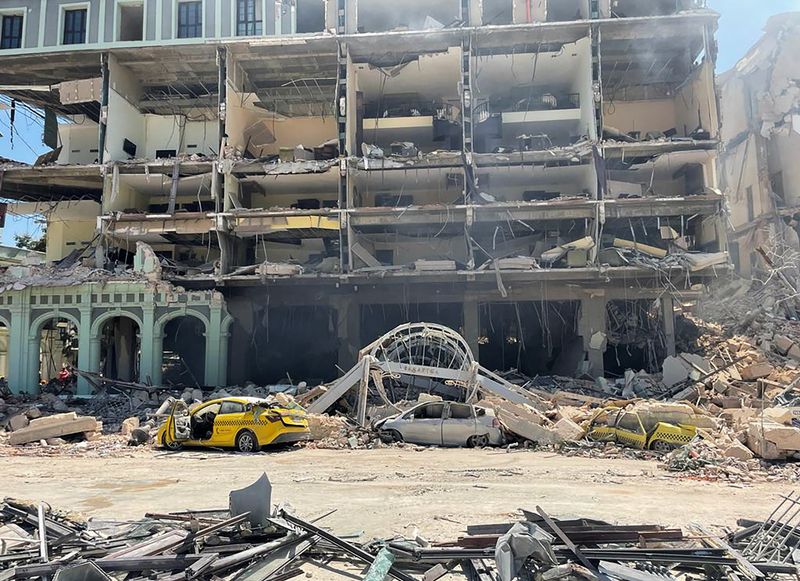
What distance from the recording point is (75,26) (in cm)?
3116

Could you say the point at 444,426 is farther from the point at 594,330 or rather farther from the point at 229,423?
the point at 594,330

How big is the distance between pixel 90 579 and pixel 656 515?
272 inches

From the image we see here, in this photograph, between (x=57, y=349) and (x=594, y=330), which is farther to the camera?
(x=57, y=349)

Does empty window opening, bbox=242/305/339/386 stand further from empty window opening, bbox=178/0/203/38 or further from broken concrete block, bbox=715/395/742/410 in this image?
broken concrete block, bbox=715/395/742/410

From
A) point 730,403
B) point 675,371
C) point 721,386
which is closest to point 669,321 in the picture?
point 675,371

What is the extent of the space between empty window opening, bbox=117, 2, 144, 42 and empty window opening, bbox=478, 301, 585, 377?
78.6 feet

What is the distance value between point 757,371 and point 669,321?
646 centimetres

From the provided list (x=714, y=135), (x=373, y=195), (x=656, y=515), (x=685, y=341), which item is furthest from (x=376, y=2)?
(x=656, y=515)

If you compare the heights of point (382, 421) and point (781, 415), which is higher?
point (781, 415)

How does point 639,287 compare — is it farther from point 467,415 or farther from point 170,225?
point 170,225

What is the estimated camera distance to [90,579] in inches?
191

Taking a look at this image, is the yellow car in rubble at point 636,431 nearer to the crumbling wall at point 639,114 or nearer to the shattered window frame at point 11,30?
the crumbling wall at point 639,114

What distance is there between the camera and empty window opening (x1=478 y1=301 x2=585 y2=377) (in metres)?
30.0

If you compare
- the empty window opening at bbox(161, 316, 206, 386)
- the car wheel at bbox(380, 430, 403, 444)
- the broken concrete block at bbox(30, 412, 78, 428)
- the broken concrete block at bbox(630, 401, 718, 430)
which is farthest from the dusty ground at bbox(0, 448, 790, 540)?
the empty window opening at bbox(161, 316, 206, 386)
